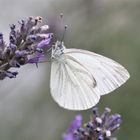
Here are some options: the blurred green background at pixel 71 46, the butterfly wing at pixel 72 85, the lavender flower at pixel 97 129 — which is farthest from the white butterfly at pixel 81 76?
the blurred green background at pixel 71 46

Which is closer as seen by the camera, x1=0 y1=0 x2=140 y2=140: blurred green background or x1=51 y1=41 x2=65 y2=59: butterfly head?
x1=51 y1=41 x2=65 y2=59: butterfly head

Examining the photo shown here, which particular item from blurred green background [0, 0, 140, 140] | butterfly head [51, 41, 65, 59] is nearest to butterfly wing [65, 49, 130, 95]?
butterfly head [51, 41, 65, 59]

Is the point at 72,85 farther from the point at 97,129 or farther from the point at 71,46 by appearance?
the point at 71,46

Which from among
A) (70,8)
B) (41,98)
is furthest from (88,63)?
(41,98)

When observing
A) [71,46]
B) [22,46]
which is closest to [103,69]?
[22,46]

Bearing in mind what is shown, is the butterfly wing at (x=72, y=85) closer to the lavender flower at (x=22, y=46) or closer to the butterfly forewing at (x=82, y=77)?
the butterfly forewing at (x=82, y=77)

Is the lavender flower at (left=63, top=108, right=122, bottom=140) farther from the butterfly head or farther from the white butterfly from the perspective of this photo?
the butterfly head

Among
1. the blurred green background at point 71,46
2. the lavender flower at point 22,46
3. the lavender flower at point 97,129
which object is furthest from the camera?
the blurred green background at point 71,46

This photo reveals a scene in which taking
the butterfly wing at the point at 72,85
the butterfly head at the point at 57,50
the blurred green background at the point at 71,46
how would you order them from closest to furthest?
the butterfly head at the point at 57,50
the butterfly wing at the point at 72,85
the blurred green background at the point at 71,46
